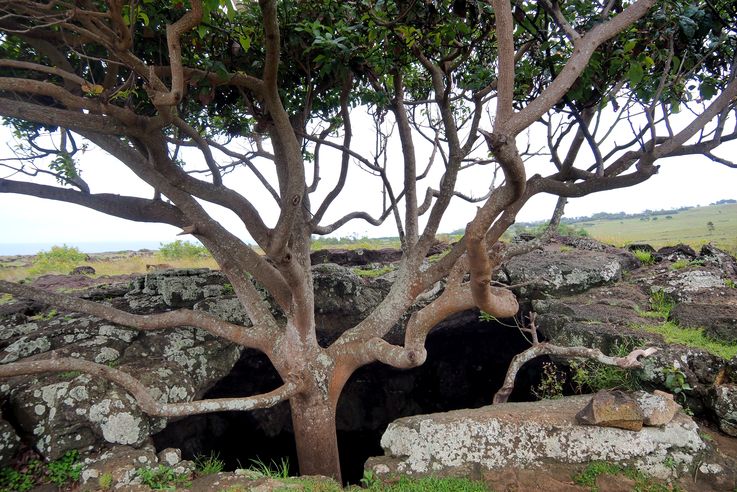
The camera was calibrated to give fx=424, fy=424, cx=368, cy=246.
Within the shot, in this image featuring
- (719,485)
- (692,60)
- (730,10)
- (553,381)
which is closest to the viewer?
(719,485)

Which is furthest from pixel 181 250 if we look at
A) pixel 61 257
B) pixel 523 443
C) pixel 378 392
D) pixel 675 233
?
pixel 675 233

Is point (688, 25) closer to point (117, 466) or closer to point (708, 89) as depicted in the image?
point (708, 89)

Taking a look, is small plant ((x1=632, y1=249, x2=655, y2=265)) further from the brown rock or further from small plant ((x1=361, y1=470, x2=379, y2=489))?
small plant ((x1=361, y1=470, x2=379, y2=489))

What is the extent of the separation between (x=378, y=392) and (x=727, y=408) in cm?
671

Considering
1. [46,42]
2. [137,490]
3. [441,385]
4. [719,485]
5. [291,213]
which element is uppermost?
[46,42]

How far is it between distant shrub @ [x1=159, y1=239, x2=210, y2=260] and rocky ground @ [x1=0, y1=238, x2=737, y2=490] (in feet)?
28.3

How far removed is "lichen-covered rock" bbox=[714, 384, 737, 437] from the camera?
187 inches

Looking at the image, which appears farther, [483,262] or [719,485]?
[719,485]

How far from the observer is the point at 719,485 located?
13.6 ft

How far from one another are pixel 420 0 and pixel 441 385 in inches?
328

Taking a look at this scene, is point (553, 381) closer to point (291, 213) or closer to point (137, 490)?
point (291, 213)

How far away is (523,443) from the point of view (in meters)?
4.63

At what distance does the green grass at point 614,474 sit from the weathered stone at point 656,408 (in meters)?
0.58

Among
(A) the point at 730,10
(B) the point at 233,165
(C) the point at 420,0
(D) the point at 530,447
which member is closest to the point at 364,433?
(D) the point at 530,447
